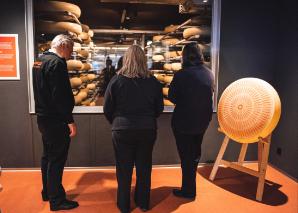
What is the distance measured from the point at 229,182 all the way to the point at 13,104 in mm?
2785

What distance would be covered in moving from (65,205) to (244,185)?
1969mm

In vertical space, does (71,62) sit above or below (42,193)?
above

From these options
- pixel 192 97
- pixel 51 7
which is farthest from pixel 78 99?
pixel 192 97

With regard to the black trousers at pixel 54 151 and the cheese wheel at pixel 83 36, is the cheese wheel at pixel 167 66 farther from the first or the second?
the black trousers at pixel 54 151

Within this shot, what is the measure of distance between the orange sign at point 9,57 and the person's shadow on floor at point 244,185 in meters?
2.63

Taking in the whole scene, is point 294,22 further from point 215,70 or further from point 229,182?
point 229,182

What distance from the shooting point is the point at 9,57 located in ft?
11.0

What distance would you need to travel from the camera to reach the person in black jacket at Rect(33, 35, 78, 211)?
7.52 feet

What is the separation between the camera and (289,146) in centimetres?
345

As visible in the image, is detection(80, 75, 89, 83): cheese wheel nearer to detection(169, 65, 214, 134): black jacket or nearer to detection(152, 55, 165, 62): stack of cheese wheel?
detection(152, 55, 165, 62): stack of cheese wheel

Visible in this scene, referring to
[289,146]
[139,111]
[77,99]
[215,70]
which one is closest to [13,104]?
[77,99]

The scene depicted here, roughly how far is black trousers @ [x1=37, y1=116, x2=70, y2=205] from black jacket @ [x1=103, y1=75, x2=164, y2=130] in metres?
0.47

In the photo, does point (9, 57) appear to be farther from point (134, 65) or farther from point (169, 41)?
point (169, 41)

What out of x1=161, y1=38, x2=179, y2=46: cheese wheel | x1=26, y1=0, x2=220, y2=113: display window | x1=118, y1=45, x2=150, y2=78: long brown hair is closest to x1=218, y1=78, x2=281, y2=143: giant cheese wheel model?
x1=26, y1=0, x2=220, y2=113: display window
